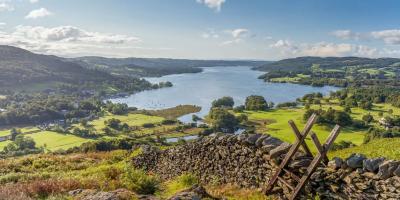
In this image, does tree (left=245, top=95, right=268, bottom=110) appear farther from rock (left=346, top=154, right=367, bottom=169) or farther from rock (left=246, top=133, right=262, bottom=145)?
rock (left=346, top=154, right=367, bottom=169)

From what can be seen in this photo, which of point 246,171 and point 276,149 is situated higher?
point 276,149

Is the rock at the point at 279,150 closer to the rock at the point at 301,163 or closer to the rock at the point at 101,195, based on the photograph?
the rock at the point at 301,163

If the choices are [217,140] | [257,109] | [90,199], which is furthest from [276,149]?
[257,109]

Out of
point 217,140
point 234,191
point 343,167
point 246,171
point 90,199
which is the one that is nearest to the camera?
point 90,199

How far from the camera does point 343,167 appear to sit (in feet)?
36.5

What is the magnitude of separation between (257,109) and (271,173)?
151602 millimetres

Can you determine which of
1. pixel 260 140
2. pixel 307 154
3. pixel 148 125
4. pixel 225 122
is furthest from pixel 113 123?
pixel 307 154

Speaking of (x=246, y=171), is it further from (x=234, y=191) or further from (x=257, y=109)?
(x=257, y=109)

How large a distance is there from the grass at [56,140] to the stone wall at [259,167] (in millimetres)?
97595

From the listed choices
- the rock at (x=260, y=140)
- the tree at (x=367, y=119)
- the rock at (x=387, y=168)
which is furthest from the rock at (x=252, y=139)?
the tree at (x=367, y=119)

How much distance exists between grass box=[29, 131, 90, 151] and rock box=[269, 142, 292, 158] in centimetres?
10545

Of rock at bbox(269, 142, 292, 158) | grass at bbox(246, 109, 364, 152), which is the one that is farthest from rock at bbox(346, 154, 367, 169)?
grass at bbox(246, 109, 364, 152)

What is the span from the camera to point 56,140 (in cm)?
12469

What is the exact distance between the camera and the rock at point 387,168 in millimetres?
9906
